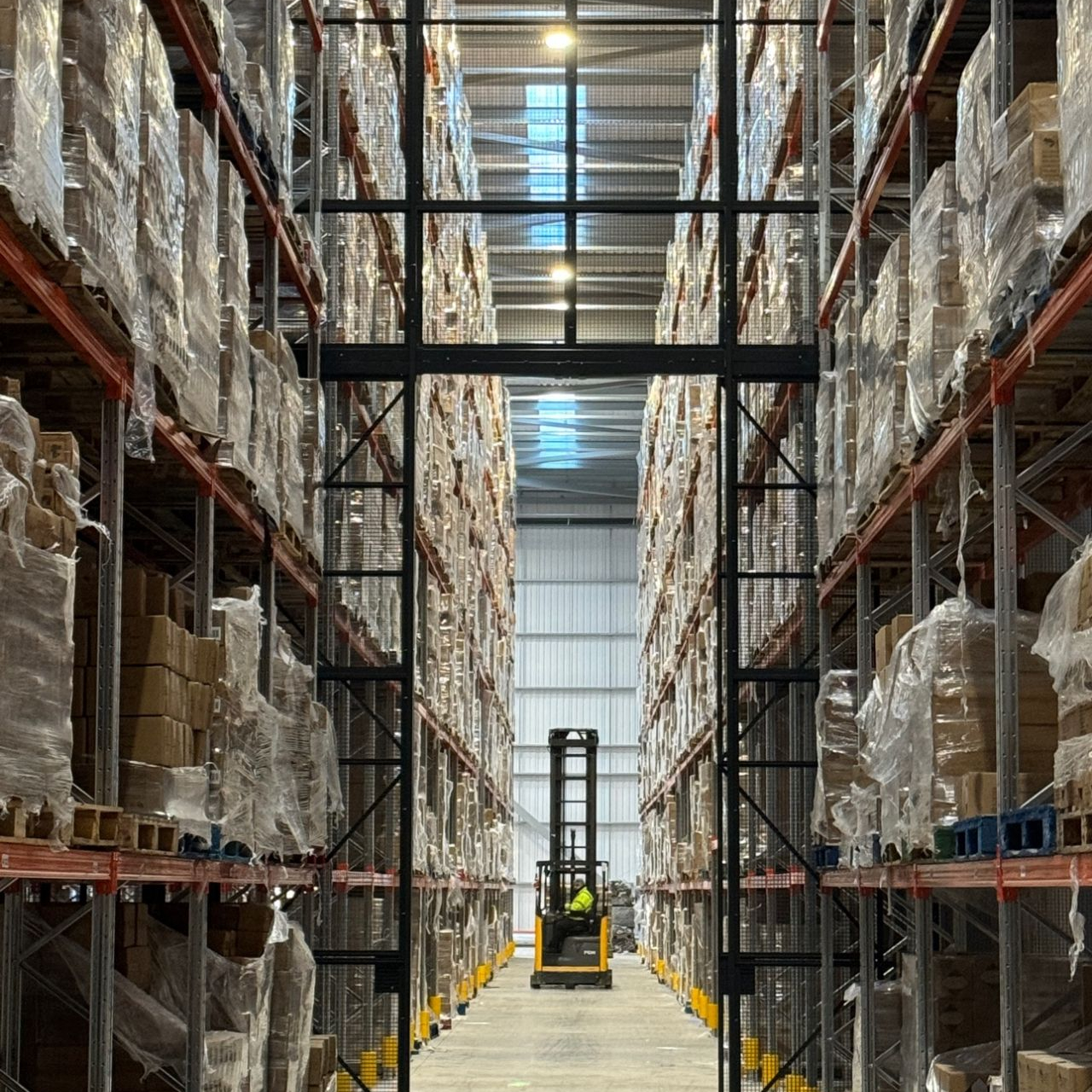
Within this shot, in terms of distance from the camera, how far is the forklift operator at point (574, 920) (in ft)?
87.1

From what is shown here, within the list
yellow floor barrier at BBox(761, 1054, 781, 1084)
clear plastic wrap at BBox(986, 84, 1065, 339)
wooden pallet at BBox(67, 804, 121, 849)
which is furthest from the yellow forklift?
clear plastic wrap at BBox(986, 84, 1065, 339)

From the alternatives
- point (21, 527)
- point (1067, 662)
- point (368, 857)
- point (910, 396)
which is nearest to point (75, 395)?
point (21, 527)

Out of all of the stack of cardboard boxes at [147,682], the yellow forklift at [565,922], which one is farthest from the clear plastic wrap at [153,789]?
the yellow forklift at [565,922]

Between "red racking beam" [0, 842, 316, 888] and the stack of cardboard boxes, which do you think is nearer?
"red racking beam" [0, 842, 316, 888]

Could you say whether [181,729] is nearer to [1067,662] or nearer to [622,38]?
[1067,662]

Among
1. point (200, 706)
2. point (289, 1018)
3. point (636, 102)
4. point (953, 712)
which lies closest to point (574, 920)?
point (636, 102)

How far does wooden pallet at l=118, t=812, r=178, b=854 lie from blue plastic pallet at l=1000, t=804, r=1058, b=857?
2.98 metres

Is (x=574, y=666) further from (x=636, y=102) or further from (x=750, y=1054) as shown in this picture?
(x=750, y=1054)

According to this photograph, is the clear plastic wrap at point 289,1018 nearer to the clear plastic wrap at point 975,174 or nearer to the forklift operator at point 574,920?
the clear plastic wrap at point 975,174

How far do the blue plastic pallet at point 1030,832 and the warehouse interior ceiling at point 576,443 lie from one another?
25.2 metres

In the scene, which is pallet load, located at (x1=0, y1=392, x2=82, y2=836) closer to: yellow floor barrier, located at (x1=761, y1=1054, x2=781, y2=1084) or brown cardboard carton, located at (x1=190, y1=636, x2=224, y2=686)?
brown cardboard carton, located at (x1=190, y1=636, x2=224, y2=686)

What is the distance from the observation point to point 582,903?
2647 centimetres

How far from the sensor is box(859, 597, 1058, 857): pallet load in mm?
6969

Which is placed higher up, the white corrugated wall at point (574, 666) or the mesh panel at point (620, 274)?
the mesh panel at point (620, 274)
